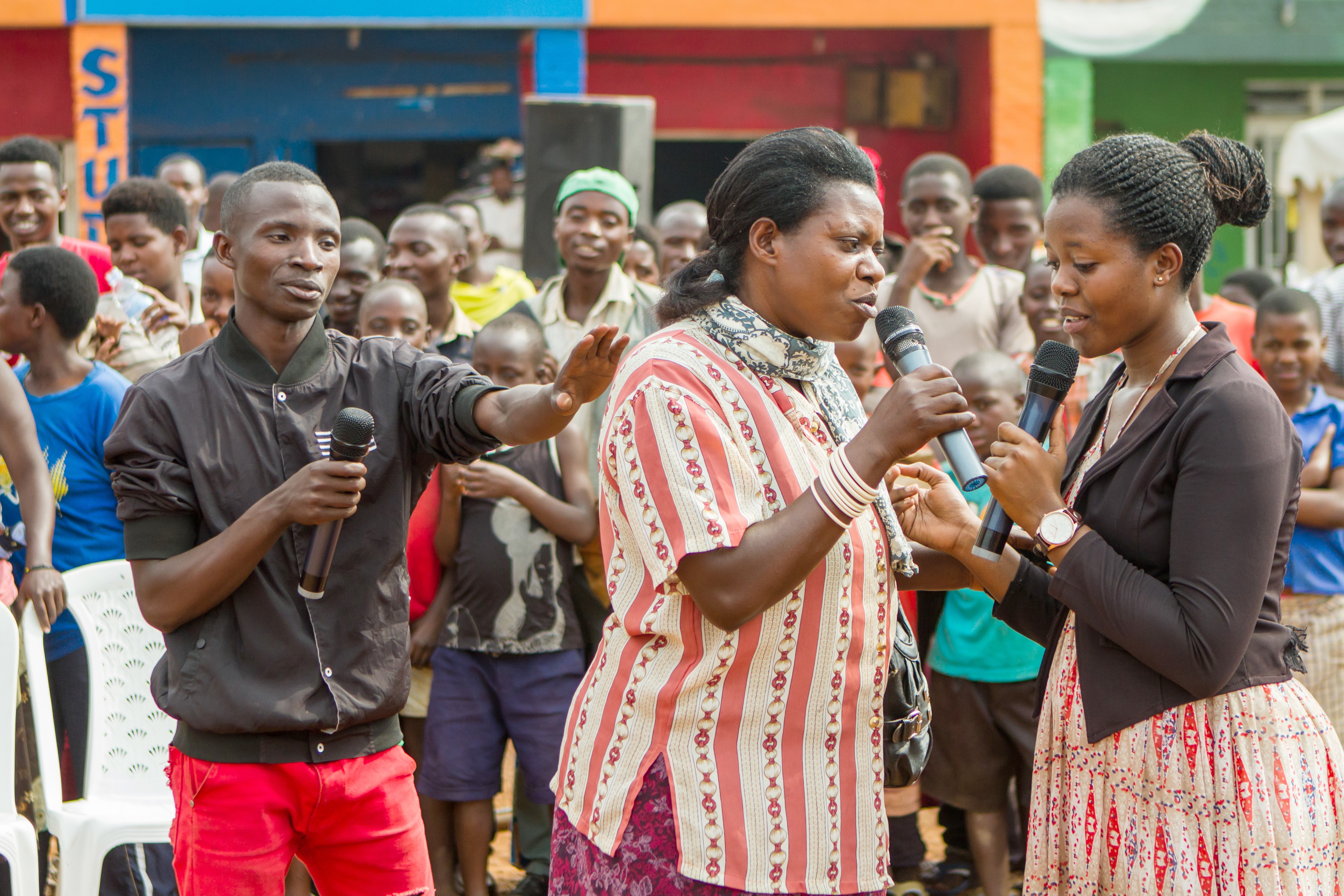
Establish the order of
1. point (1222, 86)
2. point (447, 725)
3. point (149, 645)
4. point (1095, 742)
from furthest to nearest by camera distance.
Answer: point (1222, 86) → point (447, 725) → point (149, 645) → point (1095, 742)

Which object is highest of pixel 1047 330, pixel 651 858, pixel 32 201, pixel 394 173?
pixel 394 173

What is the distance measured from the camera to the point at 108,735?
3781mm

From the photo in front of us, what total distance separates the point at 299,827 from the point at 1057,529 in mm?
1554

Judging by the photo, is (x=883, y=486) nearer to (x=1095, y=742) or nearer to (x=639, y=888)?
(x=1095, y=742)

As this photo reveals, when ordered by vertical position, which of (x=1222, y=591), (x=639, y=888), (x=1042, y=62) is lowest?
(x=639, y=888)

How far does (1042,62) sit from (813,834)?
10.4 m

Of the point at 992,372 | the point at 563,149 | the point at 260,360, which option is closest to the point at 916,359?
the point at 260,360

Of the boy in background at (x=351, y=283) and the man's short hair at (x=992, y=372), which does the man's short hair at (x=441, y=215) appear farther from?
the man's short hair at (x=992, y=372)

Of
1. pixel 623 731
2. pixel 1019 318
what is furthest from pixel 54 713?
Result: pixel 1019 318

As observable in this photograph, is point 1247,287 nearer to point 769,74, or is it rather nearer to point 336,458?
point 769,74

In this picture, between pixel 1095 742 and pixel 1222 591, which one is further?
pixel 1095 742

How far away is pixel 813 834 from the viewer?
2129 millimetres

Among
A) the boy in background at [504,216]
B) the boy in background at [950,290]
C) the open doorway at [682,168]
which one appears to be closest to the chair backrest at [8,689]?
the boy in background at [950,290]

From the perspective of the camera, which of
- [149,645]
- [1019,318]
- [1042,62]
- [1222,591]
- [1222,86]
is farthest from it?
[1222,86]
